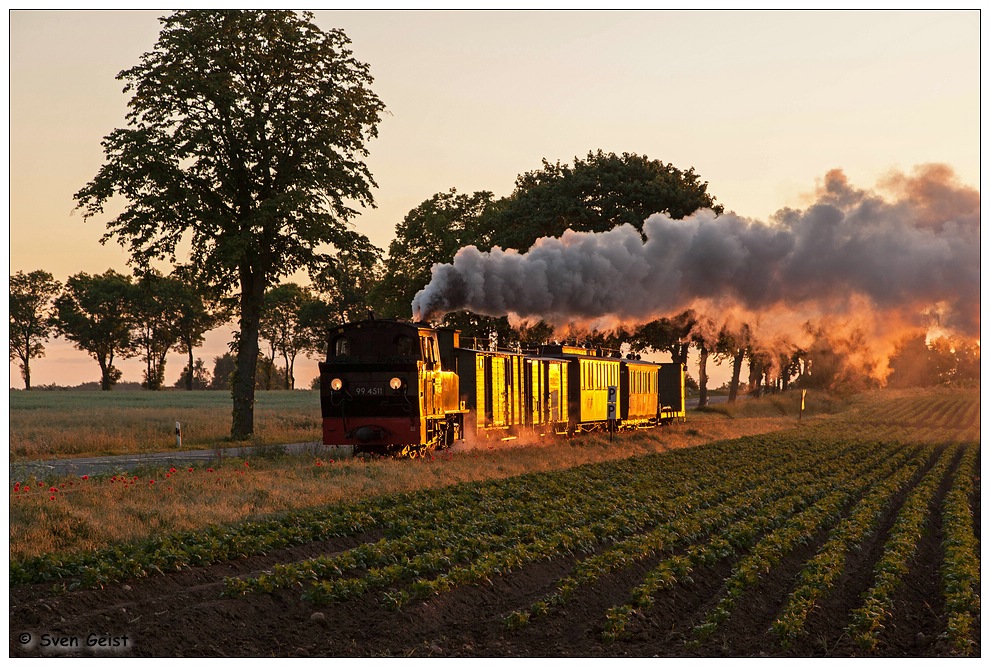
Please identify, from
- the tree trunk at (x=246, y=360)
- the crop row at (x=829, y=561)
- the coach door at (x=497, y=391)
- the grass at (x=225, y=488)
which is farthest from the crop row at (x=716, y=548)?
the tree trunk at (x=246, y=360)

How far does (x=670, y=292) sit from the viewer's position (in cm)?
3753

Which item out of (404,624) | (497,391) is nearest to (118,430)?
(497,391)

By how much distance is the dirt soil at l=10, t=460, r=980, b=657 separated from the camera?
44.3ft

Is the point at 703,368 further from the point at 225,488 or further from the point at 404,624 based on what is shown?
the point at 404,624

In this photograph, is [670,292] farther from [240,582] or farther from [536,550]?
[240,582]

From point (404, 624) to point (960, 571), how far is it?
963 cm

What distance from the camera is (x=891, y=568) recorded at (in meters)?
18.8

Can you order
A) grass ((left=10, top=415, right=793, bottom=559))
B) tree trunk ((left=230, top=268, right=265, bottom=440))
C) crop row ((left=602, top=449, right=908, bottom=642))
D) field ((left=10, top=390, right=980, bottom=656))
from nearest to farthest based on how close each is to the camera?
field ((left=10, top=390, right=980, bottom=656)), crop row ((left=602, top=449, right=908, bottom=642)), grass ((left=10, top=415, right=793, bottom=559)), tree trunk ((left=230, top=268, right=265, bottom=440))

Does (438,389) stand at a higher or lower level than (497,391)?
higher

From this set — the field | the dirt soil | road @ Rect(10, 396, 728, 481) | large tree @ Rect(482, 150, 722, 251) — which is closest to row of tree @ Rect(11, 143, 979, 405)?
large tree @ Rect(482, 150, 722, 251)

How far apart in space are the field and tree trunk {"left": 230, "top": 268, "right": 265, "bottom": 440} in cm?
1231

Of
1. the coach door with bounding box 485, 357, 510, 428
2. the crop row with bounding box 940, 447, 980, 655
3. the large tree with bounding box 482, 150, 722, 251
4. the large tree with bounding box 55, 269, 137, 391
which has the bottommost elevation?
the crop row with bounding box 940, 447, 980, 655

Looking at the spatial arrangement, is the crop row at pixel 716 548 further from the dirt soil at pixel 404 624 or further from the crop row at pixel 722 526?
the dirt soil at pixel 404 624

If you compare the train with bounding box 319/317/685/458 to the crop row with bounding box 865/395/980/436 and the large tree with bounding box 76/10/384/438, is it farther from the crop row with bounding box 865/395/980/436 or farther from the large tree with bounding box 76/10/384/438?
the crop row with bounding box 865/395/980/436
